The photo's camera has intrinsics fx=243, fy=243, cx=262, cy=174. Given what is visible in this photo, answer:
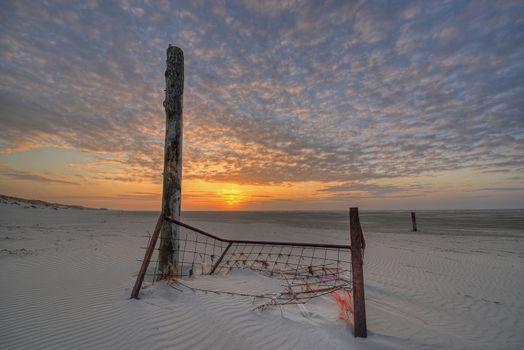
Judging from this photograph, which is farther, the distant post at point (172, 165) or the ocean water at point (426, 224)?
the ocean water at point (426, 224)

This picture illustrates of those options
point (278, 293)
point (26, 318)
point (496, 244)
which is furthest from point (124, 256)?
point (496, 244)

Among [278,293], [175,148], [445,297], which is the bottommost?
[445,297]

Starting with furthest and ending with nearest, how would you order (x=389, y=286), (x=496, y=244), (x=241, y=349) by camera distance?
(x=496, y=244), (x=389, y=286), (x=241, y=349)

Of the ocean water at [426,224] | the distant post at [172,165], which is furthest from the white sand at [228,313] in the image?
the ocean water at [426,224]

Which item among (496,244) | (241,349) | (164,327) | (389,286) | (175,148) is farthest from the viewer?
(496,244)

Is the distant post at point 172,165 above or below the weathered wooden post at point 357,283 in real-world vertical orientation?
above

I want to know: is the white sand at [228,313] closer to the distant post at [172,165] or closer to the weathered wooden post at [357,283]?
the weathered wooden post at [357,283]

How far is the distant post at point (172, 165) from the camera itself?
571cm

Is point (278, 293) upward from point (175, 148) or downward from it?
downward

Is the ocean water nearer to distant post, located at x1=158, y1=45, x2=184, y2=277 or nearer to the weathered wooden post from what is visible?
the weathered wooden post

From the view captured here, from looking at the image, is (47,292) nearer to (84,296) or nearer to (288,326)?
(84,296)

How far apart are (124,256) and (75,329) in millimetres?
6573

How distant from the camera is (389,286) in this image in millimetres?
7066

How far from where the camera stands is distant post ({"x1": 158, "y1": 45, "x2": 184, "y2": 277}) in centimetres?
571
